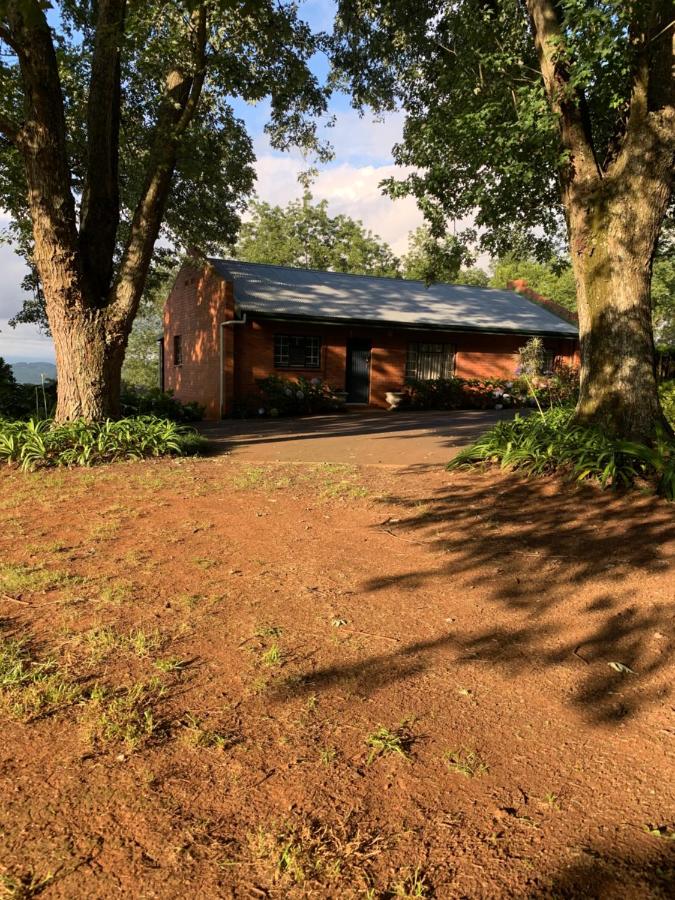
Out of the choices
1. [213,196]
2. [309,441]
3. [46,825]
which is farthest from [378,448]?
[213,196]

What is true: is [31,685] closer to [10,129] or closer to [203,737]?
[203,737]

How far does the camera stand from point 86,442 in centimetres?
830

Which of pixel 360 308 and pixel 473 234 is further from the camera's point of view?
pixel 360 308

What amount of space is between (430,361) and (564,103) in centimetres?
1343

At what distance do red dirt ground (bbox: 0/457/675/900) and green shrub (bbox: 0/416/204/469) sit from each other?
295 centimetres

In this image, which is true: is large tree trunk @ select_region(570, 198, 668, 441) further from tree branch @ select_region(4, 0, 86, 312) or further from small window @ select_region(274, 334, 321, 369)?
small window @ select_region(274, 334, 321, 369)

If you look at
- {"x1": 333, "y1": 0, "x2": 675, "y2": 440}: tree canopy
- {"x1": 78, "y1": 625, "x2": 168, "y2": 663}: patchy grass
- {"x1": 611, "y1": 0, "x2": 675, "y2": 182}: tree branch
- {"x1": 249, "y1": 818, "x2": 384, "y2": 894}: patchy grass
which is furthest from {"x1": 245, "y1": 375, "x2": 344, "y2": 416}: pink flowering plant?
{"x1": 249, "y1": 818, "x2": 384, "y2": 894}: patchy grass

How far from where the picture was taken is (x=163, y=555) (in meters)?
4.50

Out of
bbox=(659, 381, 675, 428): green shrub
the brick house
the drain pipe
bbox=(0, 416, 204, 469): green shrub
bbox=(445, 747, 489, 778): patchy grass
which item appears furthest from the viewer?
the brick house

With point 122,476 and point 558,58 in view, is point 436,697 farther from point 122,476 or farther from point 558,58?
point 558,58

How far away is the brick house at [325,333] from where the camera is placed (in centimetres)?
1747

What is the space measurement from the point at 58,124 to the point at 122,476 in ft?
17.5

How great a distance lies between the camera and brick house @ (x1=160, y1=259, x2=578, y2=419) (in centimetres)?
1747

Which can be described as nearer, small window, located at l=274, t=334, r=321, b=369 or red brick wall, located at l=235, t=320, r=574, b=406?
red brick wall, located at l=235, t=320, r=574, b=406
